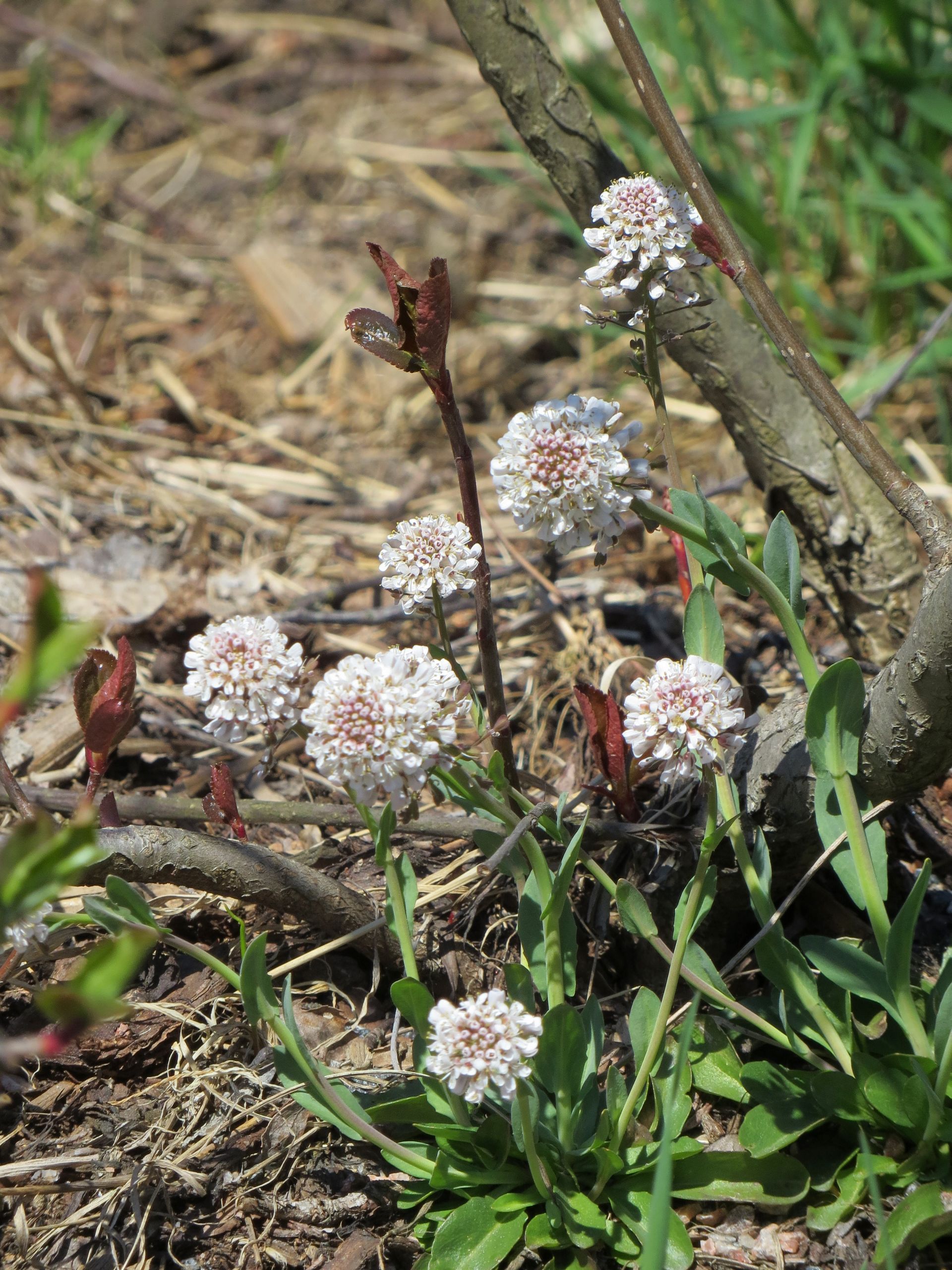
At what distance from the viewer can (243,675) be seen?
3.71 feet

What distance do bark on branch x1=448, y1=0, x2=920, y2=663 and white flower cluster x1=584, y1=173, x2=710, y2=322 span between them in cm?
59

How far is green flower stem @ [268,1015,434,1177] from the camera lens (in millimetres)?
1227

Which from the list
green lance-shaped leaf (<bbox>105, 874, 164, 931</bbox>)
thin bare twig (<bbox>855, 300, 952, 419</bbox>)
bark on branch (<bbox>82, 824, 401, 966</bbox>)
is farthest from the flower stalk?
thin bare twig (<bbox>855, 300, 952, 419</bbox>)

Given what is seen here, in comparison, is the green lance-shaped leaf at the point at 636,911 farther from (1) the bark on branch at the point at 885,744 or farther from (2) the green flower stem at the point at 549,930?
(1) the bark on branch at the point at 885,744

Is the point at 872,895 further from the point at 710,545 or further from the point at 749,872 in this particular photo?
the point at 710,545

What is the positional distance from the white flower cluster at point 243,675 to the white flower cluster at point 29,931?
0.31m

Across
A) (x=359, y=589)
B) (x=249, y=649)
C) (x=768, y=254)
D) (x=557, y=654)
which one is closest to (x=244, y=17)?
(x=768, y=254)

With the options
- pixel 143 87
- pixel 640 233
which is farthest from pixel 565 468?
pixel 143 87

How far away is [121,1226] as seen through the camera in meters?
1.39

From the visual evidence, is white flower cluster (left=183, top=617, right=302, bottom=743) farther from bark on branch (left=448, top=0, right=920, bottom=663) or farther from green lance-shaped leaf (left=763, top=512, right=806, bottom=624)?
bark on branch (left=448, top=0, right=920, bottom=663)

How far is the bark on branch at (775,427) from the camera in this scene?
6.05 ft

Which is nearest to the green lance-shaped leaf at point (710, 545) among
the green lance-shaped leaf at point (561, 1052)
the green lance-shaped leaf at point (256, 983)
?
the green lance-shaped leaf at point (561, 1052)

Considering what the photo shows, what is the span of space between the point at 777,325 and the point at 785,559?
1.00ft

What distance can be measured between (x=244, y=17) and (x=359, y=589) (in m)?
3.99
